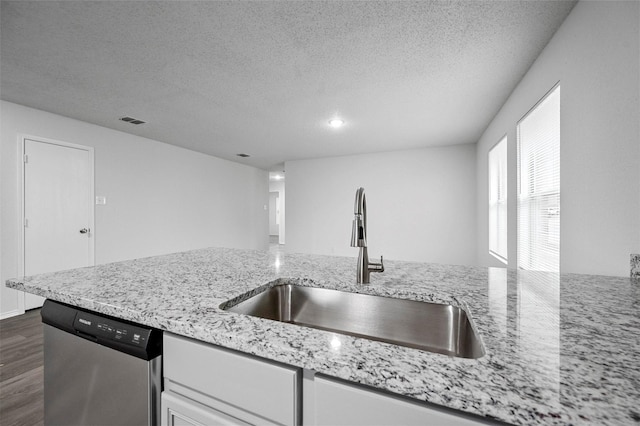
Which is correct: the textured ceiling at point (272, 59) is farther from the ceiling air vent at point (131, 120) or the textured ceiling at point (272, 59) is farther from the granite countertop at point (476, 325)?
the granite countertop at point (476, 325)

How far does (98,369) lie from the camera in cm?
87

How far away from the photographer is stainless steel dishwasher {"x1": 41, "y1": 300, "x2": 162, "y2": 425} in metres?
0.77

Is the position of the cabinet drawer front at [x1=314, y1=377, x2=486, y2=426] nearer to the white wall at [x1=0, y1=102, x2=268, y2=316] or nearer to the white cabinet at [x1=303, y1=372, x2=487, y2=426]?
the white cabinet at [x1=303, y1=372, x2=487, y2=426]

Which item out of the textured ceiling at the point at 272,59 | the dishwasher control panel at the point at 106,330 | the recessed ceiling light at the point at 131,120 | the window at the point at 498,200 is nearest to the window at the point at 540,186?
the textured ceiling at the point at 272,59

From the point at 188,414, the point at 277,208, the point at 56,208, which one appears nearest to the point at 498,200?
the point at 188,414

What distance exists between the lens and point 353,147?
17.2 ft

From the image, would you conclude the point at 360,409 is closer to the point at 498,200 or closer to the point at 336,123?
the point at 336,123

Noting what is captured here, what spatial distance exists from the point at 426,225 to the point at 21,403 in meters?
5.50

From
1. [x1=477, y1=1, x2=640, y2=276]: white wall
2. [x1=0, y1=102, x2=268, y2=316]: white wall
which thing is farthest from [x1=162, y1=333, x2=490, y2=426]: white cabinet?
[x1=0, y1=102, x2=268, y2=316]: white wall

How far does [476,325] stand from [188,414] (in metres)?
0.79

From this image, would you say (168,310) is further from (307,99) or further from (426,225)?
(426,225)

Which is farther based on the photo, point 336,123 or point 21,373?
point 336,123

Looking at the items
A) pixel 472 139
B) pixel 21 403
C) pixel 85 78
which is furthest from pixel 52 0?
pixel 472 139

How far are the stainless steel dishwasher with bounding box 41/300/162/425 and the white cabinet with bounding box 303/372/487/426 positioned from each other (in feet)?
1.61
